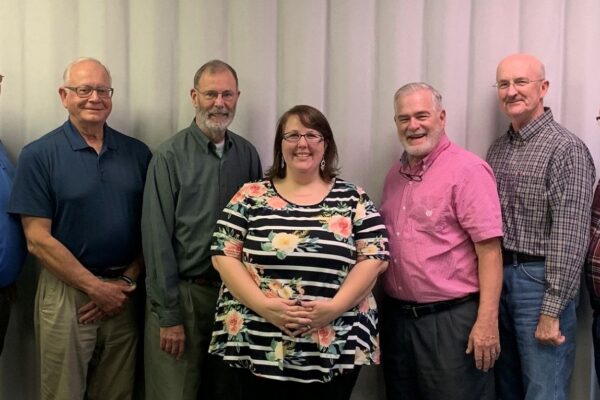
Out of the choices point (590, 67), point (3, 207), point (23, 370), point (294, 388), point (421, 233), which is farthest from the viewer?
point (23, 370)

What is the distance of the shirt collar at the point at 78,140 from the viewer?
6.73 ft

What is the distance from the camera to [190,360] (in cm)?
203

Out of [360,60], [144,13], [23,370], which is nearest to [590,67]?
[360,60]

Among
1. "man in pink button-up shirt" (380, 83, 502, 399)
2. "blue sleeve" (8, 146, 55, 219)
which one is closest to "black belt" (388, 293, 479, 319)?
"man in pink button-up shirt" (380, 83, 502, 399)

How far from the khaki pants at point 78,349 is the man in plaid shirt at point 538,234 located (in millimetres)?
1555

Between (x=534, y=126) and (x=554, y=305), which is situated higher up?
(x=534, y=126)

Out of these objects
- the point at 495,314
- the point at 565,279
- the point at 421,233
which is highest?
the point at 421,233

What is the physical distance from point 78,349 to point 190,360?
Result: 459 millimetres

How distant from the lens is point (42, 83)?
2391 millimetres

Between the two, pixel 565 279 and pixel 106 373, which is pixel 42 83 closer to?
pixel 106 373

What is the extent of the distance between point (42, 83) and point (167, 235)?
105cm

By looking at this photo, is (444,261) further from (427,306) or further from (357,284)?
(357,284)

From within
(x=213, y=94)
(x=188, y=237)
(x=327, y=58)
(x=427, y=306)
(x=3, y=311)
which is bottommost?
(x=3, y=311)

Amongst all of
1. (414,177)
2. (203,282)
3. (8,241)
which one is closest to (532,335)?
(414,177)
